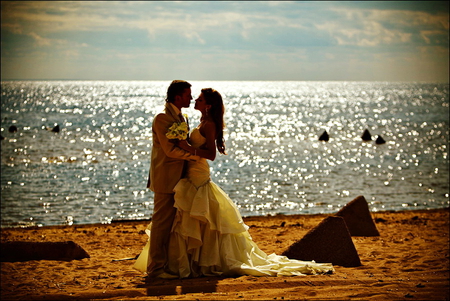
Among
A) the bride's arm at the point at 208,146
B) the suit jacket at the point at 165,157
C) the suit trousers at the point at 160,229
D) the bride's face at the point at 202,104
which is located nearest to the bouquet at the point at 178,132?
the suit jacket at the point at 165,157

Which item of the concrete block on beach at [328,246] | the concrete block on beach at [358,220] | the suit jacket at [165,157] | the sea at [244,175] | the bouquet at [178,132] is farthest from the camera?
the sea at [244,175]

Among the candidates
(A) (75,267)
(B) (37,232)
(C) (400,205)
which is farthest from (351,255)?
(C) (400,205)

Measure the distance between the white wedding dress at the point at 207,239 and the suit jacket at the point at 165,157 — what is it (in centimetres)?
15

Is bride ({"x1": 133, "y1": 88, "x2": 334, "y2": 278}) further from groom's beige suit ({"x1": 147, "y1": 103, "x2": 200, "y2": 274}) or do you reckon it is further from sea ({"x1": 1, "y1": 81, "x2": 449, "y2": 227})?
sea ({"x1": 1, "y1": 81, "x2": 449, "y2": 227})

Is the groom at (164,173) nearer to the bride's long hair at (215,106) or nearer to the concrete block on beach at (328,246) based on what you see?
the bride's long hair at (215,106)

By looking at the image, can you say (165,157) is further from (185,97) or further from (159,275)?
(159,275)

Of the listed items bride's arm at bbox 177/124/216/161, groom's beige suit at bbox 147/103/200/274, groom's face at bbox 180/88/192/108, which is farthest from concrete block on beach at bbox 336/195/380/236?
groom's face at bbox 180/88/192/108

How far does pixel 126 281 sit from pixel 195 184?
1.62m

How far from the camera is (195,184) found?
24.3 feet

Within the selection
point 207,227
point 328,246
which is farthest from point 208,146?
point 328,246

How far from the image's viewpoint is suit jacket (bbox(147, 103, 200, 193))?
23.4ft

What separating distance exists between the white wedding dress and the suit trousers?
10 centimetres

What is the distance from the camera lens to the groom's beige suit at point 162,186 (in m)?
7.24

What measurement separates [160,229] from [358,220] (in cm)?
584
